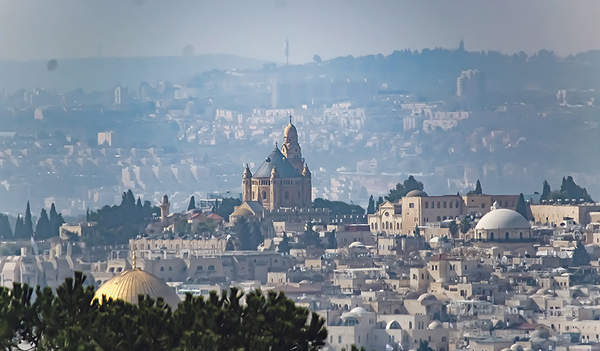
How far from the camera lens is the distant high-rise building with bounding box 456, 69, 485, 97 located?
15662 cm

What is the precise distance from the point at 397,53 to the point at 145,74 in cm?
1905

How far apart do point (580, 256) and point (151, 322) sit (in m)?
62.4

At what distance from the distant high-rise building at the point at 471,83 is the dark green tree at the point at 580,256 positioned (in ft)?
235

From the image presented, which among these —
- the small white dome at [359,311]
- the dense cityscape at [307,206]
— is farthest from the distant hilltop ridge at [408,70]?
the small white dome at [359,311]

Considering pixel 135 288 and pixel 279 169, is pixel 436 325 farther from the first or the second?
pixel 279 169

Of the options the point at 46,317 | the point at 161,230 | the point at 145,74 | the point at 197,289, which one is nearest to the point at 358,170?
the point at 145,74

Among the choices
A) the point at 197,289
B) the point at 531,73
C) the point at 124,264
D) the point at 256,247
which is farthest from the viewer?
the point at 531,73

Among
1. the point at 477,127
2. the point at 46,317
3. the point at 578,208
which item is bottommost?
the point at 46,317

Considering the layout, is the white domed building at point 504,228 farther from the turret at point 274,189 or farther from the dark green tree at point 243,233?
the turret at point 274,189

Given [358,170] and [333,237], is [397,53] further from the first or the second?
[333,237]

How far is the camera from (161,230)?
326 ft

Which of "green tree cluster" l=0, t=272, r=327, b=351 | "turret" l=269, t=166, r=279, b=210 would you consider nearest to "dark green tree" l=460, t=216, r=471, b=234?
"turret" l=269, t=166, r=279, b=210

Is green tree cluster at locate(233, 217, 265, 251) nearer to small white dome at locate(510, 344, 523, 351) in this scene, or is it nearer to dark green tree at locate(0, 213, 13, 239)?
dark green tree at locate(0, 213, 13, 239)

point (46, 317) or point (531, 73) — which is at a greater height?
point (531, 73)
